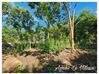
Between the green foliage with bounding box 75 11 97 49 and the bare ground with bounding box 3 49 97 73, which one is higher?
the green foliage with bounding box 75 11 97 49

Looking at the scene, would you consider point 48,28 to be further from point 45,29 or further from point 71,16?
point 71,16

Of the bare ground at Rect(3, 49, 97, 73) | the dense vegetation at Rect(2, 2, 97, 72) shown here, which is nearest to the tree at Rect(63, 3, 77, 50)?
the dense vegetation at Rect(2, 2, 97, 72)

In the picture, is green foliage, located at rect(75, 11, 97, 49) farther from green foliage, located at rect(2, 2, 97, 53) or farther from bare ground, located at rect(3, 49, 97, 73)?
bare ground, located at rect(3, 49, 97, 73)

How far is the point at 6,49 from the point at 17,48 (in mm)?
125

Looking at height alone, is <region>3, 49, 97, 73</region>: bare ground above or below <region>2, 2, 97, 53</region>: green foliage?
below

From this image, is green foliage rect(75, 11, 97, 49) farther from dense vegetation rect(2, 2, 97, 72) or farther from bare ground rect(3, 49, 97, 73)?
bare ground rect(3, 49, 97, 73)

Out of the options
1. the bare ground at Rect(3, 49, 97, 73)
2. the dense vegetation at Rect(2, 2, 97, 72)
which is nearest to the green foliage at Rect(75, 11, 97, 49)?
the dense vegetation at Rect(2, 2, 97, 72)

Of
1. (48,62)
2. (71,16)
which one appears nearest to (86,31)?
A: (71,16)

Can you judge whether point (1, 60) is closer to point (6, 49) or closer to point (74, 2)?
point (6, 49)

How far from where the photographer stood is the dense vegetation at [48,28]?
4.07 m

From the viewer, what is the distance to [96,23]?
13.3 ft

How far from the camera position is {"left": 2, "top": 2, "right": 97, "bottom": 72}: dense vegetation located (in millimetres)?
4066

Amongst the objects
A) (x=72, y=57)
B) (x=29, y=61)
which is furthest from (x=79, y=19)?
(x=29, y=61)

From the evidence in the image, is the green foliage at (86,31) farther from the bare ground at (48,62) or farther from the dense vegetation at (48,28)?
the bare ground at (48,62)
